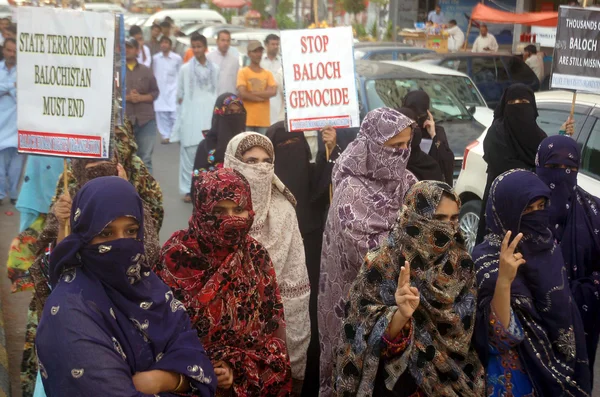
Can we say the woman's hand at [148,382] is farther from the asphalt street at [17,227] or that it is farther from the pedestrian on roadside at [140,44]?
the pedestrian on roadside at [140,44]

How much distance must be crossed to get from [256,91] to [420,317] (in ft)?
28.5

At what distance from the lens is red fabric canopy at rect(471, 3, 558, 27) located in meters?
18.5

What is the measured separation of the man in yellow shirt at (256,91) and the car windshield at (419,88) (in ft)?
5.45

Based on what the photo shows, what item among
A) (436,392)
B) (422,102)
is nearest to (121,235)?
(436,392)

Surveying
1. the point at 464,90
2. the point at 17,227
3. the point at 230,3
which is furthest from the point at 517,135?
the point at 230,3

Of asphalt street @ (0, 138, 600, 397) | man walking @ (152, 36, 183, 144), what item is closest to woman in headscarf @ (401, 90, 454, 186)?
asphalt street @ (0, 138, 600, 397)

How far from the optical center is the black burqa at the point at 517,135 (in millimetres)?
6191

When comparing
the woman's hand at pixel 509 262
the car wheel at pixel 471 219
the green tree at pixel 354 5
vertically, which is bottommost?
the car wheel at pixel 471 219

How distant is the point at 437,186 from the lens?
3.39 metres

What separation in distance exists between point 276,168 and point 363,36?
2311cm

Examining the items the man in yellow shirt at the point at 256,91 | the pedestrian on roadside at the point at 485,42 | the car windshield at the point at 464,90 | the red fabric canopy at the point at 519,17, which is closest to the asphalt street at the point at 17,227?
the man in yellow shirt at the point at 256,91

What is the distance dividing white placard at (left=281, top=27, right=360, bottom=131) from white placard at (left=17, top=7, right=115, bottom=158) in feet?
5.86

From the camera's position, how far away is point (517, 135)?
6227mm

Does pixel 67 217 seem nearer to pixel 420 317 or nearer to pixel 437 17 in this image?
pixel 420 317
